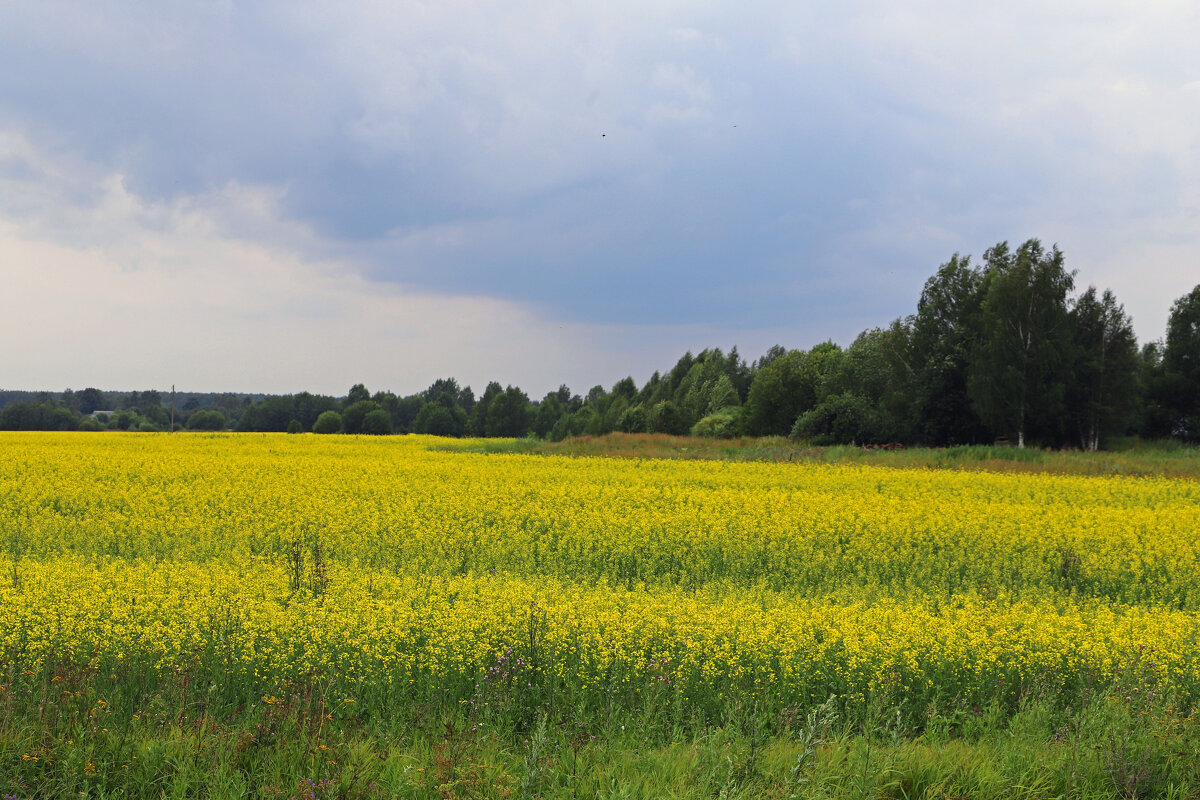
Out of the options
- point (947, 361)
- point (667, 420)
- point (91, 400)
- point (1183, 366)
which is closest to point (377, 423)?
point (667, 420)

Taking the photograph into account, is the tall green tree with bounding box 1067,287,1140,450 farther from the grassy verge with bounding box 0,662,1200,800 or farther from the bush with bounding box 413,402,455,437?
the bush with bounding box 413,402,455,437

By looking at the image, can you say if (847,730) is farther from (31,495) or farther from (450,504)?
(31,495)

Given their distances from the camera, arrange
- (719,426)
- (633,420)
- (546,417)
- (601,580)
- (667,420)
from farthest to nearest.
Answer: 1. (546,417)
2. (633,420)
3. (667,420)
4. (719,426)
5. (601,580)

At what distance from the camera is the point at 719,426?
6094 centimetres

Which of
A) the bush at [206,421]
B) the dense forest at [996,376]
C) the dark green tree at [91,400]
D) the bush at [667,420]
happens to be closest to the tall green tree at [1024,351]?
the dense forest at [996,376]

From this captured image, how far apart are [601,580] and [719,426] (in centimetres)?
5350

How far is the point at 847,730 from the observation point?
476 centimetres

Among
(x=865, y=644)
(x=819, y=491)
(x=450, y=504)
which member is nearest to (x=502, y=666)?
(x=865, y=644)

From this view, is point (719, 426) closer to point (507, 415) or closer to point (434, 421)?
point (507, 415)

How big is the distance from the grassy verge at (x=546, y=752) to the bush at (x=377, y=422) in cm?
7857

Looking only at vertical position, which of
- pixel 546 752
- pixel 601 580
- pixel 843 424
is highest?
pixel 843 424

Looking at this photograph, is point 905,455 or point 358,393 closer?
point 905,455

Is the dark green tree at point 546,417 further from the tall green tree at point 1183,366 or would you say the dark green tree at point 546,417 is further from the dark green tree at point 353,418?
the tall green tree at point 1183,366

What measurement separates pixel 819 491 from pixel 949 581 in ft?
25.4
